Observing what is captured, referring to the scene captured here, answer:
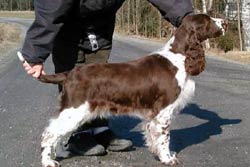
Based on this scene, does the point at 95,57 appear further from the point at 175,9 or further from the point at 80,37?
the point at 175,9

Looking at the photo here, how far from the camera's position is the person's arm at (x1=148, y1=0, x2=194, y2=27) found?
6.02 m

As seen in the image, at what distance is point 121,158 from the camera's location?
609cm

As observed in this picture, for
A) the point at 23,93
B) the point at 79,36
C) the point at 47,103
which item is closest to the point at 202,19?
the point at 79,36

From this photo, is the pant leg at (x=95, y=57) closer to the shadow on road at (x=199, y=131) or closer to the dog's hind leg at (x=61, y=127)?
the dog's hind leg at (x=61, y=127)

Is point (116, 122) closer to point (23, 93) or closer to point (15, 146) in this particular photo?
point (15, 146)

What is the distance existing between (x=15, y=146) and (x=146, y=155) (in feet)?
5.03

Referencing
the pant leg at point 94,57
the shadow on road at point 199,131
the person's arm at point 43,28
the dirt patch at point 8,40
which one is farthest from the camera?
the dirt patch at point 8,40

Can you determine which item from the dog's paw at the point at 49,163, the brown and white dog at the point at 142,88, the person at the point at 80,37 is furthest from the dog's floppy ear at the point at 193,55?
the dog's paw at the point at 49,163

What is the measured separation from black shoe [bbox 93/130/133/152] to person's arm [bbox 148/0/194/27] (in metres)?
1.37

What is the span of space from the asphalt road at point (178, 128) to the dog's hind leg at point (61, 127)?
0.20m

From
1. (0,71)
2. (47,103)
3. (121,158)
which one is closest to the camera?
(121,158)

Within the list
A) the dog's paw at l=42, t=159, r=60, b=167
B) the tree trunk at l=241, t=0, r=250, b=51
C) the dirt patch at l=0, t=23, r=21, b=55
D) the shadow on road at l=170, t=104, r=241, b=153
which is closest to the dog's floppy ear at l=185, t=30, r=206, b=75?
the shadow on road at l=170, t=104, r=241, b=153

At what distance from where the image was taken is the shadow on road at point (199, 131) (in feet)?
21.7

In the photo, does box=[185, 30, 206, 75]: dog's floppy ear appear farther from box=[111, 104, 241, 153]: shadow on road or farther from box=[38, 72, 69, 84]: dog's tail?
box=[38, 72, 69, 84]: dog's tail
